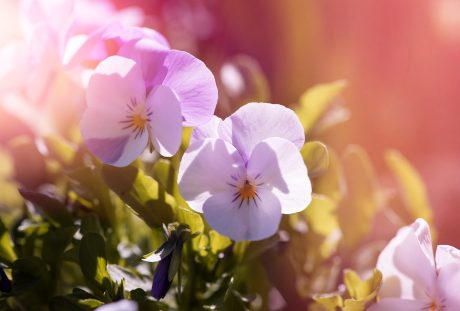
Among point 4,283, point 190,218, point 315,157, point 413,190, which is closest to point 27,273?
point 4,283

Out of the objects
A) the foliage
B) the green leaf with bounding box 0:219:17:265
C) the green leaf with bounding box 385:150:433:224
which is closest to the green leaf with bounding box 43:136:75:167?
the foliage

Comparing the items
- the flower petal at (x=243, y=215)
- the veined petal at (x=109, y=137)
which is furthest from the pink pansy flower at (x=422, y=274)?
the veined petal at (x=109, y=137)

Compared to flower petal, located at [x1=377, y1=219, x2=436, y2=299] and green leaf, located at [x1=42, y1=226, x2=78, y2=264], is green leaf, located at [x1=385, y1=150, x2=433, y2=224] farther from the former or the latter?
green leaf, located at [x1=42, y1=226, x2=78, y2=264]

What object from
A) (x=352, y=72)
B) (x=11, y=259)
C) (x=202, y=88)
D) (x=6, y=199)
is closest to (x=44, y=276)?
(x=11, y=259)

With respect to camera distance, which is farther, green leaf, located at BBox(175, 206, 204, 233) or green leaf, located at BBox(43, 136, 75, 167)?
green leaf, located at BBox(43, 136, 75, 167)

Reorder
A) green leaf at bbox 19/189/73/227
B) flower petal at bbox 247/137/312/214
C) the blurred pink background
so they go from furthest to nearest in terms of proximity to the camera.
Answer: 1. the blurred pink background
2. green leaf at bbox 19/189/73/227
3. flower petal at bbox 247/137/312/214

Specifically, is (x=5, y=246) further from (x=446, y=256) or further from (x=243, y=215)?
(x=446, y=256)

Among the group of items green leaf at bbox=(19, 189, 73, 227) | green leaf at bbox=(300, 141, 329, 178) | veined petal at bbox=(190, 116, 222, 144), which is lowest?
green leaf at bbox=(19, 189, 73, 227)
